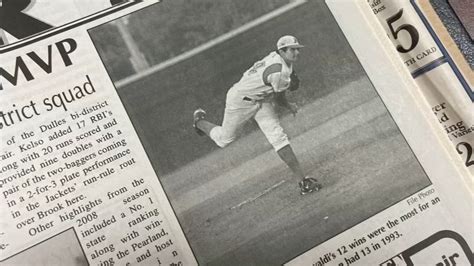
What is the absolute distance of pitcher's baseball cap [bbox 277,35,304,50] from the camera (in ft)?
1.16

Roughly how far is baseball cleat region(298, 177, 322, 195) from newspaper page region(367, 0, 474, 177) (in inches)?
4.6

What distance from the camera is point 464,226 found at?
1.07ft

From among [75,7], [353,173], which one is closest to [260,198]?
[353,173]

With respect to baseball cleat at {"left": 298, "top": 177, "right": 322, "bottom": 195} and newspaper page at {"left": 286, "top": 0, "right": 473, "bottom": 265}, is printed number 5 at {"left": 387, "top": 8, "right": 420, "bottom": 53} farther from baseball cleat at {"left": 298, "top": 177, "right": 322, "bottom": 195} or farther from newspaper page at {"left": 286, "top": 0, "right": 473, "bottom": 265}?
baseball cleat at {"left": 298, "top": 177, "right": 322, "bottom": 195}

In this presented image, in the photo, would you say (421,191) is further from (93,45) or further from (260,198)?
(93,45)

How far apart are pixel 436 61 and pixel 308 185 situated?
15 centimetres

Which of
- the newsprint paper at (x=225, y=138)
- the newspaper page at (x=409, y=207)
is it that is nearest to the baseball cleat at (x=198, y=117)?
the newsprint paper at (x=225, y=138)

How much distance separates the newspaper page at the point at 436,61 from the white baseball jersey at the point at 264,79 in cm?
10

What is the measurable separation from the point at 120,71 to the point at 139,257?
136 millimetres

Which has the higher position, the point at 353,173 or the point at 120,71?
the point at 120,71

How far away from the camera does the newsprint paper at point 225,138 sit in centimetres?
31
